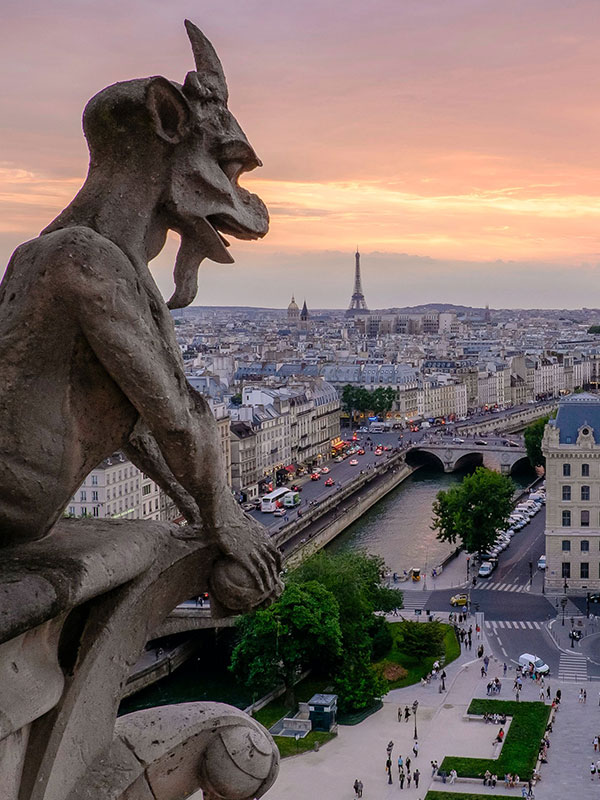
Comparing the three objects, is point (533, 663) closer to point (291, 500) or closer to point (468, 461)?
point (291, 500)

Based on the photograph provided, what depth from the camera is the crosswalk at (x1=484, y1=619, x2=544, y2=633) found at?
3721 cm

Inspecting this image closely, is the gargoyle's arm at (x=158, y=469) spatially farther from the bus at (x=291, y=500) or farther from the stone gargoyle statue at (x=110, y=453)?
the bus at (x=291, y=500)

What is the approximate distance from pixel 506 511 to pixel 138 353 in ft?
145

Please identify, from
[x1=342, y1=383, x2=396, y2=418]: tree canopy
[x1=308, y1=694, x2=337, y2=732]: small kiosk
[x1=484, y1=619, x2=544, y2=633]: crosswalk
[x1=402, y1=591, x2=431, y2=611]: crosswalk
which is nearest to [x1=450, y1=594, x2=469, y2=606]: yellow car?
[x1=402, y1=591, x2=431, y2=611]: crosswalk

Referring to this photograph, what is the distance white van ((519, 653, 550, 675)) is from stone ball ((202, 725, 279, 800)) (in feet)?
91.4

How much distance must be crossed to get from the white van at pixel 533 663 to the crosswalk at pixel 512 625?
4256 millimetres

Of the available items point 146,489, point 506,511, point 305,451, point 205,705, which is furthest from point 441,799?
point 305,451

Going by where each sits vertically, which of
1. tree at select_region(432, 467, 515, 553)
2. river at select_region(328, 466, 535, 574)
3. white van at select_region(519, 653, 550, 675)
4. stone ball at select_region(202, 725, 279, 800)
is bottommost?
river at select_region(328, 466, 535, 574)

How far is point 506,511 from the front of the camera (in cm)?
4769

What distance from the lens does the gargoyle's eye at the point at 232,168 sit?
5.56m

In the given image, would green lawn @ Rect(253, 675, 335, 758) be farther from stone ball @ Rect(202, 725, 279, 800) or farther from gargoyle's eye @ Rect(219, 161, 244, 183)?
gargoyle's eye @ Rect(219, 161, 244, 183)

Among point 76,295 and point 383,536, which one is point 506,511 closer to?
point 383,536

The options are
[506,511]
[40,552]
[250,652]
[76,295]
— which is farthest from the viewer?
[506,511]

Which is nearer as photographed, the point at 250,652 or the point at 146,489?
the point at 250,652
